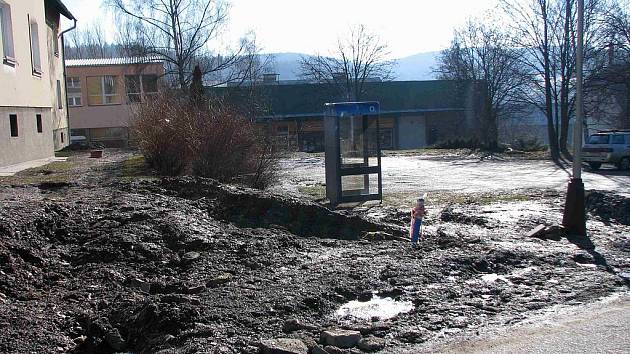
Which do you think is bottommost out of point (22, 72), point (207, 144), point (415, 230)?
point (415, 230)

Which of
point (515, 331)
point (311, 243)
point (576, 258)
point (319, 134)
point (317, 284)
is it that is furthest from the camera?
point (319, 134)

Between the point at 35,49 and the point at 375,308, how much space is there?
2293 centimetres

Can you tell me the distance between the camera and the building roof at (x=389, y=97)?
63688mm

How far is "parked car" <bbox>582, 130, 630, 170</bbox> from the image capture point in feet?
92.9

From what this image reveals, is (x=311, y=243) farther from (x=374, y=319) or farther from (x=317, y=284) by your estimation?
(x=374, y=319)

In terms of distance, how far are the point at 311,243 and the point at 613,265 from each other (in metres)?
4.41

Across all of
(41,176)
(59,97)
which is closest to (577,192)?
(41,176)

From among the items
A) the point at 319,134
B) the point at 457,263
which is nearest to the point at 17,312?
the point at 457,263

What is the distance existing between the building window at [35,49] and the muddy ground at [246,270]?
42.6 ft

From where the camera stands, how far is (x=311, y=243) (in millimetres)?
10312

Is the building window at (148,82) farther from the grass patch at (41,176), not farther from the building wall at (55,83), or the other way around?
the grass patch at (41,176)

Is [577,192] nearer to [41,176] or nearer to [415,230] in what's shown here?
[415,230]

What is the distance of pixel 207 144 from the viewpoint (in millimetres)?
16953

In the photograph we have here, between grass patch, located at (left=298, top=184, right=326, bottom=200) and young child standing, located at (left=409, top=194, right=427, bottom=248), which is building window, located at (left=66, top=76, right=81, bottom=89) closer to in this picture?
grass patch, located at (left=298, top=184, right=326, bottom=200)
